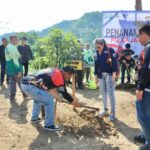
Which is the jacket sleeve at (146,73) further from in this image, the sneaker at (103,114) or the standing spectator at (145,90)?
the sneaker at (103,114)

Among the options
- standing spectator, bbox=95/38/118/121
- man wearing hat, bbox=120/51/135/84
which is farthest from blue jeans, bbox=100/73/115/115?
man wearing hat, bbox=120/51/135/84

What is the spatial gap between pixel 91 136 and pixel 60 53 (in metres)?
7.11

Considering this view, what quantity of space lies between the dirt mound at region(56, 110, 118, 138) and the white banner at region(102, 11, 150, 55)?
6478 mm

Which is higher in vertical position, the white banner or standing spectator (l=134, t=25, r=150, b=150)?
the white banner

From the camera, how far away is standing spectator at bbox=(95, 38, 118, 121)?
30.5 ft

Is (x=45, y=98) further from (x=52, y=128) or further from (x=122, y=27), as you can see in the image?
(x=122, y=27)

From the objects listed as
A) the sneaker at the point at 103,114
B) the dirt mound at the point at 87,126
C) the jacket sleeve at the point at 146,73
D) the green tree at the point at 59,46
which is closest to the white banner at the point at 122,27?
the green tree at the point at 59,46

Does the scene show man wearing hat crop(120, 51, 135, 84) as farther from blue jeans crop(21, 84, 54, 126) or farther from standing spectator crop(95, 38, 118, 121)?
blue jeans crop(21, 84, 54, 126)

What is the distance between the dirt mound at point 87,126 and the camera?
830 centimetres

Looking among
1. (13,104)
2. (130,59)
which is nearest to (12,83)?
(13,104)

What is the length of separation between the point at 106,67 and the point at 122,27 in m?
6.49

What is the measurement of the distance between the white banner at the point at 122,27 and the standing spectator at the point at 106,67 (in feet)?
19.3

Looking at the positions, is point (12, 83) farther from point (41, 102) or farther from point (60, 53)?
point (60, 53)

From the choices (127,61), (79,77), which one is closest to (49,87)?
(79,77)
